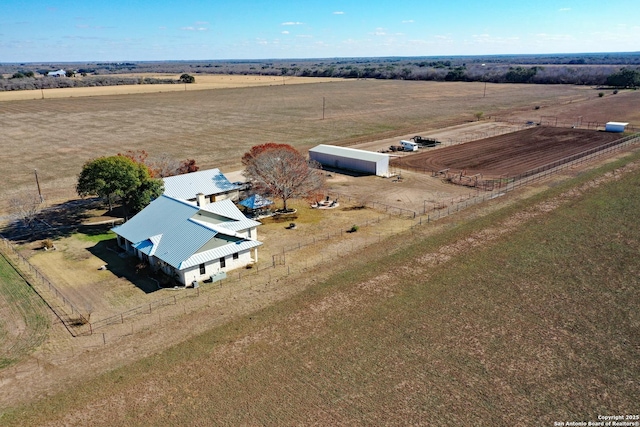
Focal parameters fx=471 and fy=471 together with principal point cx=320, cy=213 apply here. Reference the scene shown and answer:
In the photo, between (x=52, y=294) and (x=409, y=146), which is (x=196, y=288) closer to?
(x=52, y=294)

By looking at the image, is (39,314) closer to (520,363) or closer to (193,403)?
(193,403)

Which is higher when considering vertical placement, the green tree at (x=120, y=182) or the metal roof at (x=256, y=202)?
the green tree at (x=120, y=182)

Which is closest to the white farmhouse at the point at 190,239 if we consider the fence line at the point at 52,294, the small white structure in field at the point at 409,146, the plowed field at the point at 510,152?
the fence line at the point at 52,294

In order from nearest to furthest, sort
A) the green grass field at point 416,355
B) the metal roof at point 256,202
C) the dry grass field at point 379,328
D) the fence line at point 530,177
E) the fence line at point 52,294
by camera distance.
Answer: the green grass field at point 416,355 → the dry grass field at point 379,328 → the fence line at point 52,294 → the metal roof at point 256,202 → the fence line at point 530,177

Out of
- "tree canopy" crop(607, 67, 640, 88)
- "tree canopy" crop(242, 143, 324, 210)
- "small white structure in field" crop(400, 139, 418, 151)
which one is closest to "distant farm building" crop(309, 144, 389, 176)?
"small white structure in field" crop(400, 139, 418, 151)

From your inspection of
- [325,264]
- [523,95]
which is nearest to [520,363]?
[325,264]

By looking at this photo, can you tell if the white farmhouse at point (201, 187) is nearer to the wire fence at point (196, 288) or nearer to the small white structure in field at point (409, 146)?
the wire fence at point (196, 288)
